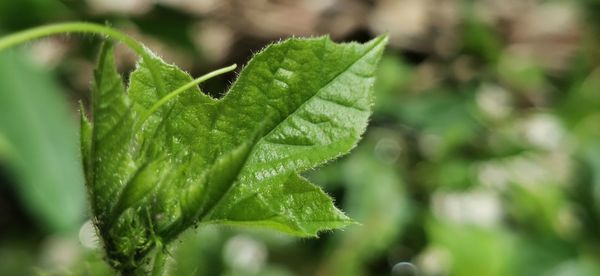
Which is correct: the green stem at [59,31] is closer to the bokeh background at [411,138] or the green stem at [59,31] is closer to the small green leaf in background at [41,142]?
the small green leaf in background at [41,142]

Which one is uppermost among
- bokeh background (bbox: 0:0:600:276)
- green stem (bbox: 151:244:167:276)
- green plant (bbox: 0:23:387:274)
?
bokeh background (bbox: 0:0:600:276)

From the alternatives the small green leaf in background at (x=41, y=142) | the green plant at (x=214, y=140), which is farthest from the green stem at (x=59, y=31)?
the small green leaf in background at (x=41, y=142)

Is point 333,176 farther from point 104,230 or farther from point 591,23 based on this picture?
point 104,230

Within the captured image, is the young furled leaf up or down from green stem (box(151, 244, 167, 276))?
up

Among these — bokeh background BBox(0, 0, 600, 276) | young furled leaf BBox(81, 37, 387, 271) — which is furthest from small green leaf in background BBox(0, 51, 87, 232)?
young furled leaf BBox(81, 37, 387, 271)

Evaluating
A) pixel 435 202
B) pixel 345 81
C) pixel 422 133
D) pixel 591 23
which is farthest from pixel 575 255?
pixel 345 81

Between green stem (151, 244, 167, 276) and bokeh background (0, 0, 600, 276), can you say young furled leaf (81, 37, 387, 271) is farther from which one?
bokeh background (0, 0, 600, 276)

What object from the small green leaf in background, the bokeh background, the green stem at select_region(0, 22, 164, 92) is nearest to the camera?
the green stem at select_region(0, 22, 164, 92)

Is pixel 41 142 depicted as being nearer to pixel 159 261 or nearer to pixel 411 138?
pixel 159 261
